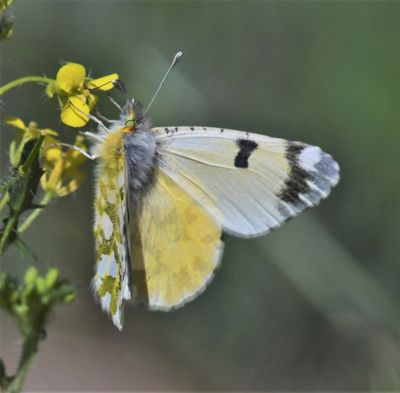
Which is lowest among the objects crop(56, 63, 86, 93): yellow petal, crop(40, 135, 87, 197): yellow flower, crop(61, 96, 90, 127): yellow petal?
crop(40, 135, 87, 197): yellow flower

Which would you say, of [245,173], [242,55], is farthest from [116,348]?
[245,173]

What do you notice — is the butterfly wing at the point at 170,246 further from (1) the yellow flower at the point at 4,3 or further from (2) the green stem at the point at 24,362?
(1) the yellow flower at the point at 4,3

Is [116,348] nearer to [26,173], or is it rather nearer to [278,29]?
[278,29]

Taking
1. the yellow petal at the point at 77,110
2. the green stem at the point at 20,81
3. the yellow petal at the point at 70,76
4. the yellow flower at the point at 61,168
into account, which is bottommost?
the yellow flower at the point at 61,168

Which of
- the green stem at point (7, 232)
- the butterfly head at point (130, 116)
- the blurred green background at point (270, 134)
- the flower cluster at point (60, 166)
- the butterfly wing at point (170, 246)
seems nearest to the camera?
the green stem at point (7, 232)

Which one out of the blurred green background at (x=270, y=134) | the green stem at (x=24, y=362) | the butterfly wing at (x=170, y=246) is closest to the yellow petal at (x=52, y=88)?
the butterfly wing at (x=170, y=246)

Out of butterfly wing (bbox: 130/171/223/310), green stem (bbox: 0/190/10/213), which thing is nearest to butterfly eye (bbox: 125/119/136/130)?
butterfly wing (bbox: 130/171/223/310)

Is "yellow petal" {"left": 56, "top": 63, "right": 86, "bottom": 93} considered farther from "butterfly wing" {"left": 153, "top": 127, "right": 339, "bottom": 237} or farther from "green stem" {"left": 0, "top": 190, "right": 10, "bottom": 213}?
"butterfly wing" {"left": 153, "top": 127, "right": 339, "bottom": 237}
